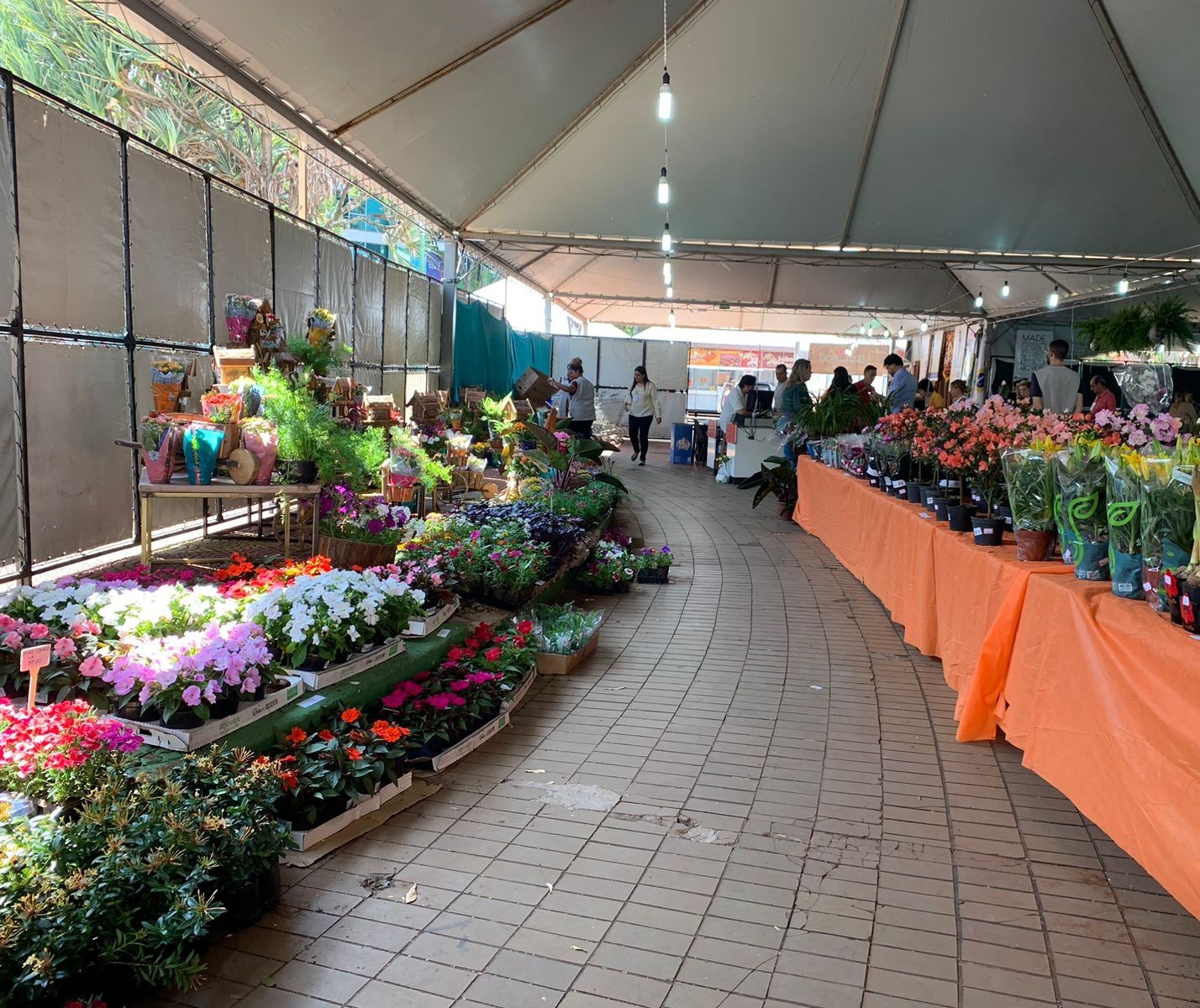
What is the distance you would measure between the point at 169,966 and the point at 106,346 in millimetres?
4816

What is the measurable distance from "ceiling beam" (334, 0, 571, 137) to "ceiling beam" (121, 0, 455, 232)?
330 millimetres

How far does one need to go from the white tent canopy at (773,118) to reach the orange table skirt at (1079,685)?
6237 mm

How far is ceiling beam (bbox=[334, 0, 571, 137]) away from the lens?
27.7ft

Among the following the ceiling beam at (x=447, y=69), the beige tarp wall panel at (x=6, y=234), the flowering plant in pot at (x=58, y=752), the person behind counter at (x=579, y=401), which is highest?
the ceiling beam at (x=447, y=69)

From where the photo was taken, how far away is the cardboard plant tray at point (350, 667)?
365 centimetres

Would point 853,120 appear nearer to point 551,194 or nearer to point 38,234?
point 551,194

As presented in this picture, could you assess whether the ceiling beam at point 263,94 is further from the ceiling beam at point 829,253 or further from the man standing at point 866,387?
the man standing at point 866,387

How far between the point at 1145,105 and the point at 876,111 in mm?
3042

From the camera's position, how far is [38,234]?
16.4 ft

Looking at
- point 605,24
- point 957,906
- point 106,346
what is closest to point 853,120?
point 605,24

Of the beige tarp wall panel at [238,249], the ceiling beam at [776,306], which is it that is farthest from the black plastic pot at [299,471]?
the ceiling beam at [776,306]

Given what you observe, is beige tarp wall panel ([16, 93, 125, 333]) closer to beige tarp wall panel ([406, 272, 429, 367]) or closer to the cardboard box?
beige tarp wall panel ([406, 272, 429, 367])

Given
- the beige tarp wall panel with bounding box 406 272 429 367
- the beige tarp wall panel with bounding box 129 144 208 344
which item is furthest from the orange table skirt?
the beige tarp wall panel with bounding box 406 272 429 367

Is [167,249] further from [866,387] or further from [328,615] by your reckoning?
[866,387]
